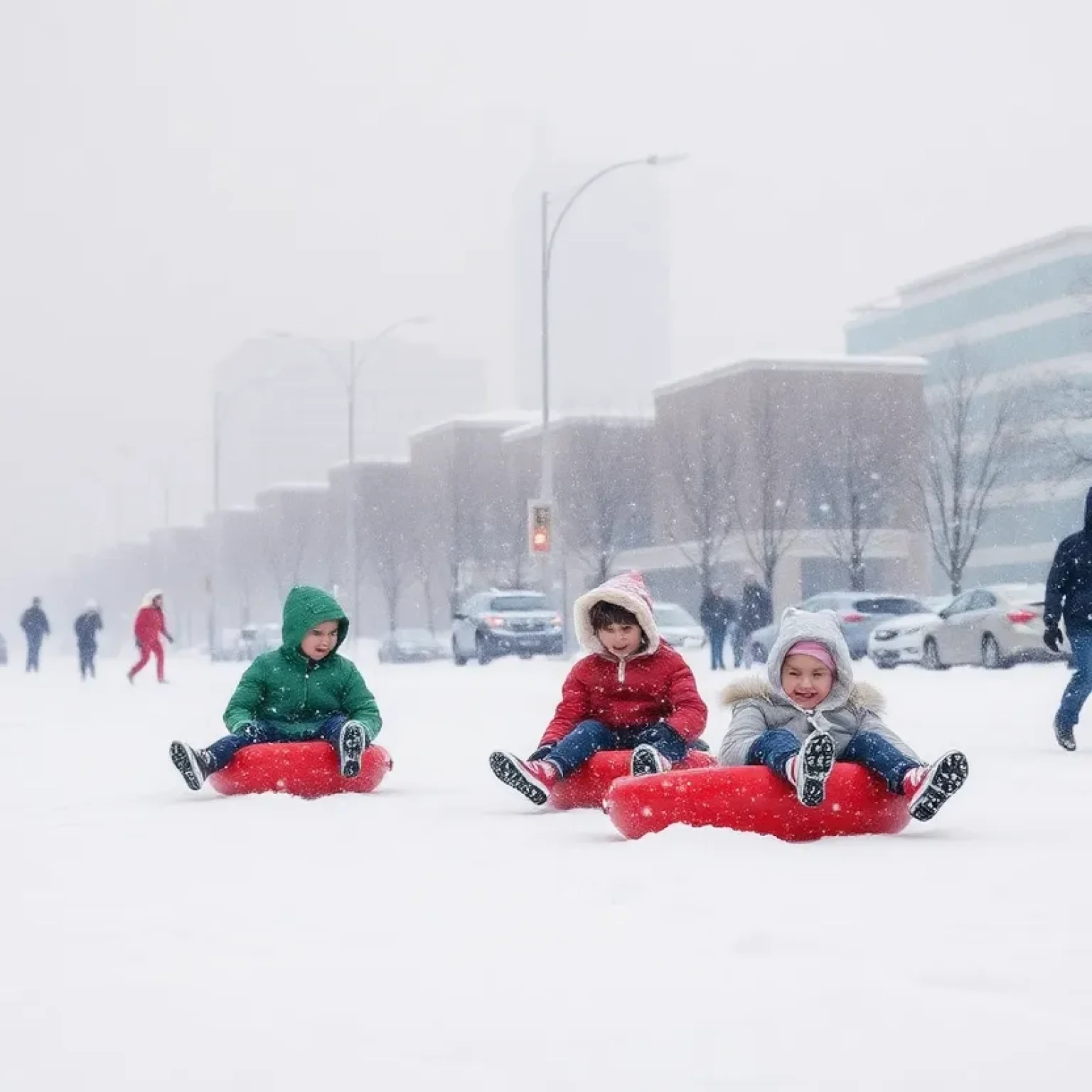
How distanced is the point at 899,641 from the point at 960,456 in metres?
27.8

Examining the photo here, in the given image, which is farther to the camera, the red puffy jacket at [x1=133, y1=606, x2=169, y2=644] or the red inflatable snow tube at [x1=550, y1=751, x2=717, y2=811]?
the red puffy jacket at [x1=133, y1=606, x2=169, y2=644]

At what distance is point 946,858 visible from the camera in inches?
314

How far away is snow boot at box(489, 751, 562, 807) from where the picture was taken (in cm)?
973

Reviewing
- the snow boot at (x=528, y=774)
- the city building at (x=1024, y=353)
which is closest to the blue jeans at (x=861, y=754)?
the snow boot at (x=528, y=774)

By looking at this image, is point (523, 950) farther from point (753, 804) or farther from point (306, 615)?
point (306, 615)

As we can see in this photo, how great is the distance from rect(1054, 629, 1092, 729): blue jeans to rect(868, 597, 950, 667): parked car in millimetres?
21776

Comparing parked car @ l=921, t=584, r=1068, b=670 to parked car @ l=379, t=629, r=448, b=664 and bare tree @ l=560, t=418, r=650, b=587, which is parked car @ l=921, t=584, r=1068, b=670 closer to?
parked car @ l=379, t=629, r=448, b=664

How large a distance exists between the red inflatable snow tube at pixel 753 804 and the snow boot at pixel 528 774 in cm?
102

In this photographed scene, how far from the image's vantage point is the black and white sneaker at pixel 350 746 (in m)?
10.7

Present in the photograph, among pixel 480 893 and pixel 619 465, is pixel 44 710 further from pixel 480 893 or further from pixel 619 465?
pixel 619 465

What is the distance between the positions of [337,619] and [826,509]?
62275 millimetres

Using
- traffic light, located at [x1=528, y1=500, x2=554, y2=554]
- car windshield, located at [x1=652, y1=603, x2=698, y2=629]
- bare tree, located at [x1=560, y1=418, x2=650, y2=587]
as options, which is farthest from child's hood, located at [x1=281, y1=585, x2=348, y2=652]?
bare tree, located at [x1=560, y1=418, x2=650, y2=587]

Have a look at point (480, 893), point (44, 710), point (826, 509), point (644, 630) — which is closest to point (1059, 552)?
point (644, 630)

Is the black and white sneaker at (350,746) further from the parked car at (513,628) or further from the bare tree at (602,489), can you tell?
the bare tree at (602,489)
